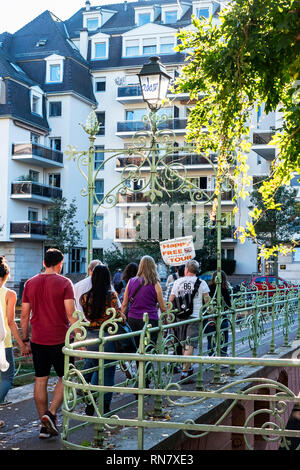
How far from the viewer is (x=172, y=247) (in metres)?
12.3

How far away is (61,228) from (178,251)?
114 feet

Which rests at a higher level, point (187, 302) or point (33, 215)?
point (33, 215)

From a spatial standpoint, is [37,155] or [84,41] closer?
[37,155]

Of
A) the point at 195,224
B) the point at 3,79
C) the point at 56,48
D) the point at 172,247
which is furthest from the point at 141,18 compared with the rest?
the point at 172,247

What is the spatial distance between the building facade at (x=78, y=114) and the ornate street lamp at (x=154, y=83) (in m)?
35.6

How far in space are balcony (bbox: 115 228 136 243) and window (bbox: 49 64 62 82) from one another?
12.8 m

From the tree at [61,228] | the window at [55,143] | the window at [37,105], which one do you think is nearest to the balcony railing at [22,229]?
the tree at [61,228]

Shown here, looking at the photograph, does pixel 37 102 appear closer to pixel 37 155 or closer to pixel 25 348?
pixel 37 155

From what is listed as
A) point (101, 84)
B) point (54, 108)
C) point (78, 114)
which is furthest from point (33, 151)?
point (101, 84)

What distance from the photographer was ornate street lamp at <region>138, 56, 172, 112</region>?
33.6 ft

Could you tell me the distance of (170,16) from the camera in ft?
176

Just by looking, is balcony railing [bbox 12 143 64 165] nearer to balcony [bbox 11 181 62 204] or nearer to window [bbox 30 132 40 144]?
window [bbox 30 132 40 144]

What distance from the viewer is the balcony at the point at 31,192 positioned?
45906 mm
